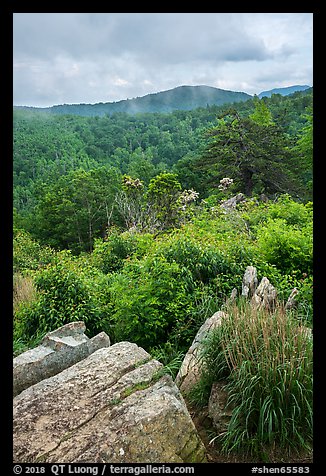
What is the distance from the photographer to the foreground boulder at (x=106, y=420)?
225 centimetres

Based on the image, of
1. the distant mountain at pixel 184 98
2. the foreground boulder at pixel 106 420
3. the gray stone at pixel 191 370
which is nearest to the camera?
the foreground boulder at pixel 106 420

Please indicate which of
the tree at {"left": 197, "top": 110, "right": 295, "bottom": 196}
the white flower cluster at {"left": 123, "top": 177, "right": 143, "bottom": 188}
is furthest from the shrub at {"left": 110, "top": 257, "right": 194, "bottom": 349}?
the white flower cluster at {"left": 123, "top": 177, "right": 143, "bottom": 188}

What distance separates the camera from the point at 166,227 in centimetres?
1448

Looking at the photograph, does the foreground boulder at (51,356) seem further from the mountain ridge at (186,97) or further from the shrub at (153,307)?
the mountain ridge at (186,97)

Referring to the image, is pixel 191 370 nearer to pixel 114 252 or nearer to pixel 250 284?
pixel 250 284

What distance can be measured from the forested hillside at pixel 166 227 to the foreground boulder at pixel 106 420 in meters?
0.42

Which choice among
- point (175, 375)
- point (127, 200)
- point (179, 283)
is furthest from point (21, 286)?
point (127, 200)

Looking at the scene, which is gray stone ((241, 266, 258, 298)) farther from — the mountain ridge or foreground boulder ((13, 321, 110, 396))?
the mountain ridge

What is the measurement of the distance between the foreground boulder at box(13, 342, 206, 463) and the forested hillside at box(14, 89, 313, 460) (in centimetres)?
42

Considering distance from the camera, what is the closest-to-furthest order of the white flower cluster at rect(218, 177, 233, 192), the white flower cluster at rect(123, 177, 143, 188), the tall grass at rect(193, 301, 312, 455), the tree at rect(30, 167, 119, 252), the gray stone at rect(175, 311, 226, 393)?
the tall grass at rect(193, 301, 312, 455), the gray stone at rect(175, 311, 226, 393), the white flower cluster at rect(218, 177, 233, 192), the white flower cluster at rect(123, 177, 143, 188), the tree at rect(30, 167, 119, 252)

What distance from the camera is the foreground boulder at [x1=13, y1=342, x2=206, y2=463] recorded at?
2.25 metres

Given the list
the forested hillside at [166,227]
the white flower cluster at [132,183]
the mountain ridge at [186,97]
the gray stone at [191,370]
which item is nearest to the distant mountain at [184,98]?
the mountain ridge at [186,97]

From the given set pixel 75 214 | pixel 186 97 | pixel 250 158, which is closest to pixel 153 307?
pixel 186 97
